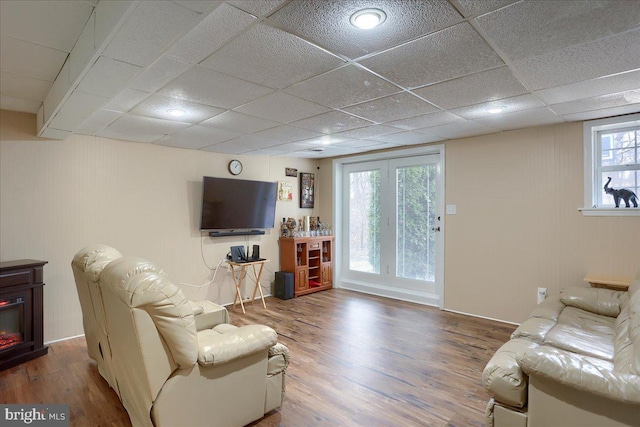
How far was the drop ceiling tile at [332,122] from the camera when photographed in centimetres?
336

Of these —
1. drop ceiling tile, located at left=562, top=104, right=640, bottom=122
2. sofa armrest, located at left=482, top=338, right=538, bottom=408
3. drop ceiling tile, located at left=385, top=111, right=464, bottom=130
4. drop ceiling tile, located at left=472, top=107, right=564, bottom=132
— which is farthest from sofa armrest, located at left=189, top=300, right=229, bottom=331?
drop ceiling tile, located at left=562, top=104, right=640, bottom=122

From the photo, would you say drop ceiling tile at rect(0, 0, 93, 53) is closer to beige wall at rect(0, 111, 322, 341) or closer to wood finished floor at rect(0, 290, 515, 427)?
beige wall at rect(0, 111, 322, 341)

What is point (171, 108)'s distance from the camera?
2998mm

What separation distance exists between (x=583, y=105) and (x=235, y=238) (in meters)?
4.54

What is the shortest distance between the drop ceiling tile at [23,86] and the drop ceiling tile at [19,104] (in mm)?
124

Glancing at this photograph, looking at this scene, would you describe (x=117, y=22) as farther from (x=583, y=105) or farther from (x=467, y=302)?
(x=467, y=302)

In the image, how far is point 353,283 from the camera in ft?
20.0

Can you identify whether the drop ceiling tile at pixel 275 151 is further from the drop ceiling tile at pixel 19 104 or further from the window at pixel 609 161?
the window at pixel 609 161

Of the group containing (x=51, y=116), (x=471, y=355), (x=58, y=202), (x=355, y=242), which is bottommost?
(x=471, y=355)

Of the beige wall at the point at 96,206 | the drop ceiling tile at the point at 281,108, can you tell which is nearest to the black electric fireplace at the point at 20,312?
the beige wall at the point at 96,206

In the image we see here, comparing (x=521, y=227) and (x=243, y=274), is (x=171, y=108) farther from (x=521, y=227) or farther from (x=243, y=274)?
(x=521, y=227)

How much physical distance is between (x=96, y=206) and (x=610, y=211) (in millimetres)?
5633

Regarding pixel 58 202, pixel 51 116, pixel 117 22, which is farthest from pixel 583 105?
pixel 58 202

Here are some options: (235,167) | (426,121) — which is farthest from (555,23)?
(235,167)
